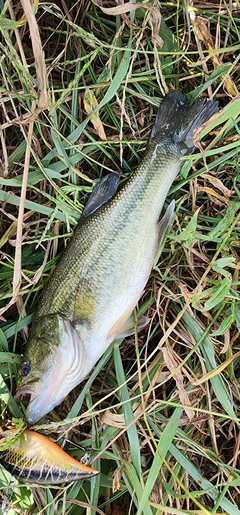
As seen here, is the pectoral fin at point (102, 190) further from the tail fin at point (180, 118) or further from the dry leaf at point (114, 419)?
the dry leaf at point (114, 419)

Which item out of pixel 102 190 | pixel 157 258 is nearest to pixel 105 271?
pixel 157 258

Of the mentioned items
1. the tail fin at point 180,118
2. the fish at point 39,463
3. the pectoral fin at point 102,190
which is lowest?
the fish at point 39,463

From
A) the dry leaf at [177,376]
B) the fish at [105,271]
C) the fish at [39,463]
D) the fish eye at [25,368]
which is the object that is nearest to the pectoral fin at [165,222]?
the fish at [105,271]

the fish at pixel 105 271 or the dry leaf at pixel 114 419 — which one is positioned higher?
the fish at pixel 105 271

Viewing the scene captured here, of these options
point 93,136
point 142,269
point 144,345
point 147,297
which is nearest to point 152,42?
point 93,136

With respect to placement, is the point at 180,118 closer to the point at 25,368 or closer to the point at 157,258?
the point at 157,258

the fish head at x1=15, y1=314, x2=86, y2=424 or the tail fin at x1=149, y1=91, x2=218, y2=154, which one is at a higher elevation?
the tail fin at x1=149, y1=91, x2=218, y2=154

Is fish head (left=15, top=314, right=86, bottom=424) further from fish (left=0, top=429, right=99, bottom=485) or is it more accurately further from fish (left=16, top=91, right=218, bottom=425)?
fish (left=0, top=429, right=99, bottom=485)

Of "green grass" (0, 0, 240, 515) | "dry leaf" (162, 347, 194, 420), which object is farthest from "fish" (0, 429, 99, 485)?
"dry leaf" (162, 347, 194, 420)
